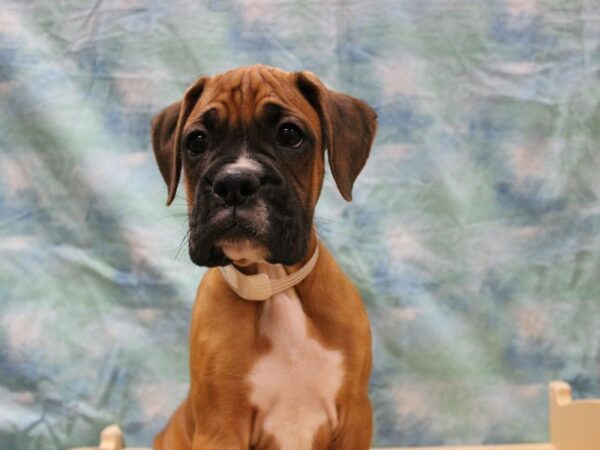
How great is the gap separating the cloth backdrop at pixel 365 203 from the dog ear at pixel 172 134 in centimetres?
81

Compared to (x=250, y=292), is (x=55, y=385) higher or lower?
lower

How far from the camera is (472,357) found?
3.09 metres

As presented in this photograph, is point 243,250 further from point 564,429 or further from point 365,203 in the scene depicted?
point 564,429

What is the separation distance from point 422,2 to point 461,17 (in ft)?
0.49

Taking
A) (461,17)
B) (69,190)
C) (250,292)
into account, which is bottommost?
(69,190)

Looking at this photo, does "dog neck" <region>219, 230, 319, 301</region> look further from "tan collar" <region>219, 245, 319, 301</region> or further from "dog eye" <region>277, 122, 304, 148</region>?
"dog eye" <region>277, 122, 304, 148</region>

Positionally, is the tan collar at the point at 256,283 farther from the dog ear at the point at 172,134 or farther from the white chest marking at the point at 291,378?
the dog ear at the point at 172,134

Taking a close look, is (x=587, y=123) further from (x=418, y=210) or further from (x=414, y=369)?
(x=414, y=369)

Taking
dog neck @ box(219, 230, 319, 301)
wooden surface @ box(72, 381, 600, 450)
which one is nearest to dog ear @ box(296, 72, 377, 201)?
dog neck @ box(219, 230, 319, 301)

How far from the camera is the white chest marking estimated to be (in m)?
2.04

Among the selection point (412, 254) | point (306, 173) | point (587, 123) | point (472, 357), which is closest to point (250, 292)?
point (306, 173)

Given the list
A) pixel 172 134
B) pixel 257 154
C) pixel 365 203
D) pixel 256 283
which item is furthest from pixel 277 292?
pixel 365 203

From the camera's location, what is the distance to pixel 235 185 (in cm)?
181

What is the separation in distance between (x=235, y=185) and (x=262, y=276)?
1.05ft
